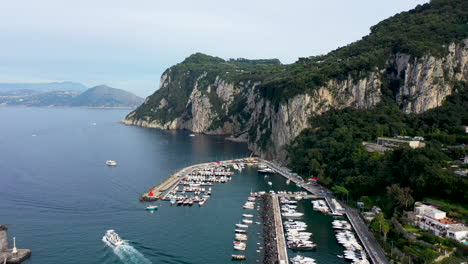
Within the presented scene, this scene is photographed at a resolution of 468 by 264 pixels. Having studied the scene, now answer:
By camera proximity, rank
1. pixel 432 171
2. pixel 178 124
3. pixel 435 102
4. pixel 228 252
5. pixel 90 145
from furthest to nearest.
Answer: pixel 178 124 → pixel 90 145 → pixel 435 102 → pixel 432 171 → pixel 228 252

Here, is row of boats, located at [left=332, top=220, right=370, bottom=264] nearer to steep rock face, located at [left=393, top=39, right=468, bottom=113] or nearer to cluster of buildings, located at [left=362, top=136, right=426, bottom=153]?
cluster of buildings, located at [left=362, top=136, right=426, bottom=153]

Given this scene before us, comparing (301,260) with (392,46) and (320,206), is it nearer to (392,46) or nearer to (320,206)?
(320,206)

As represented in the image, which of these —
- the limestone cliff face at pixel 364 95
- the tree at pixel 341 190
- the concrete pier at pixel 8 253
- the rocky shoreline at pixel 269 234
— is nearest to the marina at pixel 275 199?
the rocky shoreline at pixel 269 234

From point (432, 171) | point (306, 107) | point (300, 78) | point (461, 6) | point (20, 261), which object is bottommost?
point (20, 261)

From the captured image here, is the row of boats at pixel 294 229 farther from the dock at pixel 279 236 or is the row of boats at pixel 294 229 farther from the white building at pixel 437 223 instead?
the white building at pixel 437 223

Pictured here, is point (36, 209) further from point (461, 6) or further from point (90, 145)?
point (461, 6)

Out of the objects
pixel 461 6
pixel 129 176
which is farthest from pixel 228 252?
pixel 461 6

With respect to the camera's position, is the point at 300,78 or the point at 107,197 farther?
the point at 300,78
